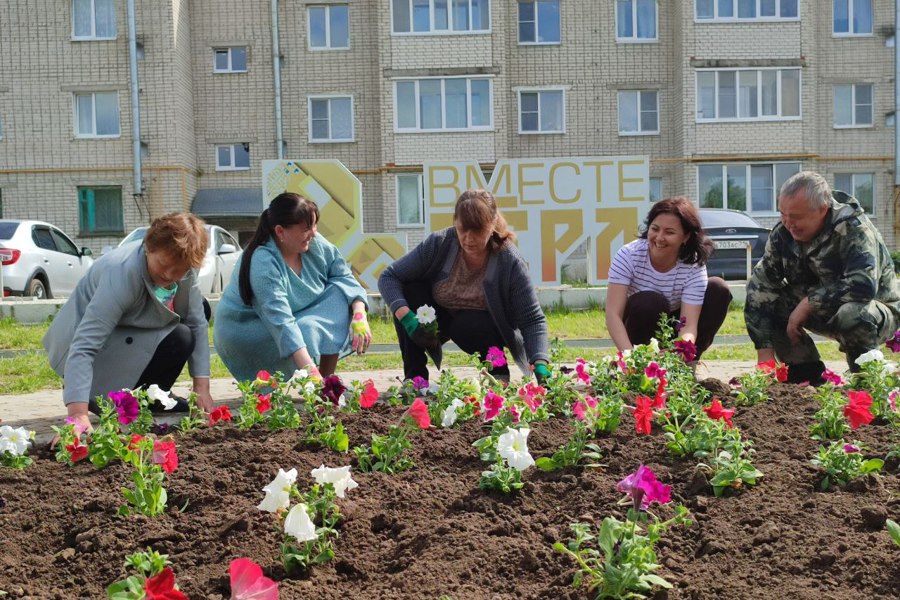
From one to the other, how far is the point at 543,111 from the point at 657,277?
2077cm

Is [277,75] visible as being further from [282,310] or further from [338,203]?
[282,310]

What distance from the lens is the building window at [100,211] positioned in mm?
24234

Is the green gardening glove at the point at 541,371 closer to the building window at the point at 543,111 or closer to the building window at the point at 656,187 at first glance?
the building window at the point at 543,111

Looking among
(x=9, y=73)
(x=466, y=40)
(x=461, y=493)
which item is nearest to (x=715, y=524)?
(x=461, y=493)

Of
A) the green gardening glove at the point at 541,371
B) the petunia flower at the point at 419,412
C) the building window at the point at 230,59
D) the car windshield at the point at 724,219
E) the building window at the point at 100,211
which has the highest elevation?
the building window at the point at 230,59

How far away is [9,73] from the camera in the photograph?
78.4 ft

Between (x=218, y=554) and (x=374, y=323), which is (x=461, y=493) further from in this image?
(x=374, y=323)

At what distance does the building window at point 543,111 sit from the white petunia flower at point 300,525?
2376 centimetres

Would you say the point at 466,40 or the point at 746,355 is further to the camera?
the point at 466,40

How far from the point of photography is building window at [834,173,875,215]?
25.0m


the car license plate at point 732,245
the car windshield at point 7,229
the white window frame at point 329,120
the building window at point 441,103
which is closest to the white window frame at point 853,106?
the building window at point 441,103

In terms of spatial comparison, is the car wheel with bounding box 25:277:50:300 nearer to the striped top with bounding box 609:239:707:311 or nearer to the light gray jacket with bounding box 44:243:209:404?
the light gray jacket with bounding box 44:243:209:404

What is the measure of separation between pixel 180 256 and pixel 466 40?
21.6 m

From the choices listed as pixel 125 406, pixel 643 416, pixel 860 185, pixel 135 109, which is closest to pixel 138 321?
pixel 125 406
